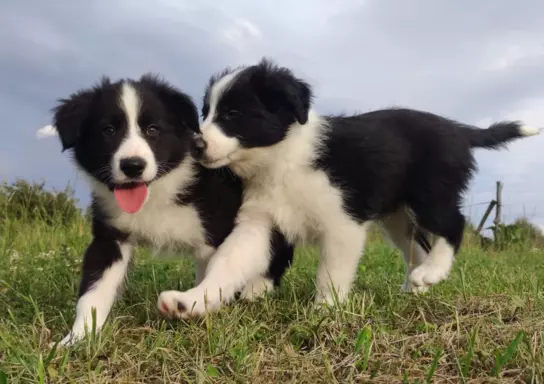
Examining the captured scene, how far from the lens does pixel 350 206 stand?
145 inches

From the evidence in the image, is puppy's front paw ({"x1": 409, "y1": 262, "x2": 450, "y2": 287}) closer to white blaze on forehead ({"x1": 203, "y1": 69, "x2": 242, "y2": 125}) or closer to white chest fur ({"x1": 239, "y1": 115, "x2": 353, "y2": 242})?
white chest fur ({"x1": 239, "y1": 115, "x2": 353, "y2": 242})

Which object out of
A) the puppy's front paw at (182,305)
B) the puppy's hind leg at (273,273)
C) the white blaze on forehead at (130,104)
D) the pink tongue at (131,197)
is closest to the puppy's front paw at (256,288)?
the puppy's hind leg at (273,273)

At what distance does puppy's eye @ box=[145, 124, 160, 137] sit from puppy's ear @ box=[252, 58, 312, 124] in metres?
0.66

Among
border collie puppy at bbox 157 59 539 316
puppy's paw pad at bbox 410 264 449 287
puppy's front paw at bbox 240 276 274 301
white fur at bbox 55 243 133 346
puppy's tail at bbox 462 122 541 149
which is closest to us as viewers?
white fur at bbox 55 243 133 346

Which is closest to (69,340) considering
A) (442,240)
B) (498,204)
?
(442,240)

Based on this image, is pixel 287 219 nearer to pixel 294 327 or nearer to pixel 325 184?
pixel 325 184

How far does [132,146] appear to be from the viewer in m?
3.18

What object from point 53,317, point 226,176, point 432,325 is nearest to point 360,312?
point 432,325

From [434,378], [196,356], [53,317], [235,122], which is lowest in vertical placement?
[53,317]

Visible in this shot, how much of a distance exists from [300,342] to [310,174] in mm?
1166

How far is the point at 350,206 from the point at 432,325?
3.36 ft

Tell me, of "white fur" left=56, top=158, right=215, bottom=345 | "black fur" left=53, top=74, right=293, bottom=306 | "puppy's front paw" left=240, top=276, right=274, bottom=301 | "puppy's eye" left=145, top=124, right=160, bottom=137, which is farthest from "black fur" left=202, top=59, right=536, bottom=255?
"puppy's front paw" left=240, top=276, right=274, bottom=301

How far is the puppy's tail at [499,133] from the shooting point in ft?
15.1

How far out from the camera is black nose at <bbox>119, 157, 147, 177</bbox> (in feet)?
10.3
